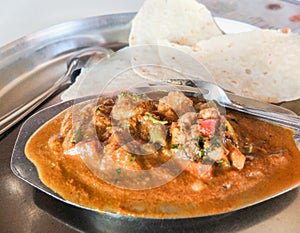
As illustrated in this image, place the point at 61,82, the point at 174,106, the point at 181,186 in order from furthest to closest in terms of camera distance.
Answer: the point at 61,82 < the point at 174,106 < the point at 181,186

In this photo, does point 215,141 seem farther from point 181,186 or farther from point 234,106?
point 234,106

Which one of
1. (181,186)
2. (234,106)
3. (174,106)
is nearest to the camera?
(181,186)

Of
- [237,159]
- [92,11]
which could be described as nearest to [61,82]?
[237,159]

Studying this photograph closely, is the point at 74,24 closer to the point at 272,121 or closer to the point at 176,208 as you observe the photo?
the point at 272,121

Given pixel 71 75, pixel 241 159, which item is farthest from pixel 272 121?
pixel 71 75

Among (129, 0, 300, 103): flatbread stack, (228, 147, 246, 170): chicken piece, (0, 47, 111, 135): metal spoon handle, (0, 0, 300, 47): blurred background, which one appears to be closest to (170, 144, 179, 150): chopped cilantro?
(228, 147, 246, 170): chicken piece

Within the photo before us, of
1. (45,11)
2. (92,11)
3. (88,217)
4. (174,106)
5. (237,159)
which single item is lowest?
(92,11)

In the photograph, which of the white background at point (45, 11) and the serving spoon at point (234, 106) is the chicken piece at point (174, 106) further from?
the white background at point (45, 11)
